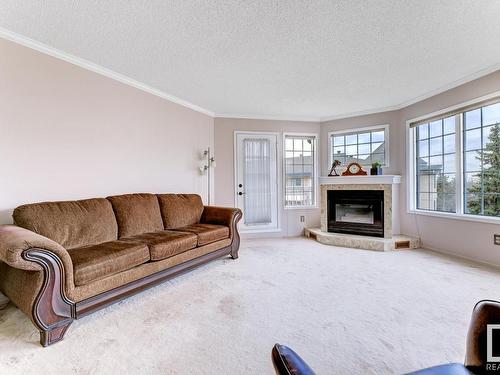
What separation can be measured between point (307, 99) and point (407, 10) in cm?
210

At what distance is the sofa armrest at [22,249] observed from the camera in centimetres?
151

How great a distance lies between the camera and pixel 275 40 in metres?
2.36

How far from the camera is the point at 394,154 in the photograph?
176 inches

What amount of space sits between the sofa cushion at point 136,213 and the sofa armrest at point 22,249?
3.37ft

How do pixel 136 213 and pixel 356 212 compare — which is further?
pixel 356 212

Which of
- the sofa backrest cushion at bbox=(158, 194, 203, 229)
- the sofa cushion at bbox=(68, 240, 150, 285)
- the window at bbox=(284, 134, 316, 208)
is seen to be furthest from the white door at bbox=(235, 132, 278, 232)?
the sofa cushion at bbox=(68, 240, 150, 285)

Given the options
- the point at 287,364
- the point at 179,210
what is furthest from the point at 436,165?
the point at 287,364

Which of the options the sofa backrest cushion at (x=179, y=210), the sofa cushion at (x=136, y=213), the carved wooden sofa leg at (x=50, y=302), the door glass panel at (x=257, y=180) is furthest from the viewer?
the door glass panel at (x=257, y=180)

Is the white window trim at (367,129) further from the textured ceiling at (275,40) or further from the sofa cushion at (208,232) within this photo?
the sofa cushion at (208,232)

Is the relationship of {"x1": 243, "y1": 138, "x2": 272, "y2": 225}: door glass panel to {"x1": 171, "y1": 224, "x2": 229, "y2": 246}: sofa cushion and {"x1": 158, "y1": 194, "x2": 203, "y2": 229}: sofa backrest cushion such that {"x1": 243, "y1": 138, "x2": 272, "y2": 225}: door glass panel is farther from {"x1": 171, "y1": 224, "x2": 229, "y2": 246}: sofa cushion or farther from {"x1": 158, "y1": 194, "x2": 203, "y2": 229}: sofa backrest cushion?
{"x1": 171, "y1": 224, "x2": 229, "y2": 246}: sofa cushion

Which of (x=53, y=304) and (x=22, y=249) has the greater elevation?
(x=22, y=249)

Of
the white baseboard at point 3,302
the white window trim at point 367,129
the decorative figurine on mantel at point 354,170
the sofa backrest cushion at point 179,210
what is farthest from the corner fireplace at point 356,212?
the white baseboard at point 3,302

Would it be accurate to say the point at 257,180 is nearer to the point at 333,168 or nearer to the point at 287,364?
the point at 333,168

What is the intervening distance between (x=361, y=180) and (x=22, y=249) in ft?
14.8
